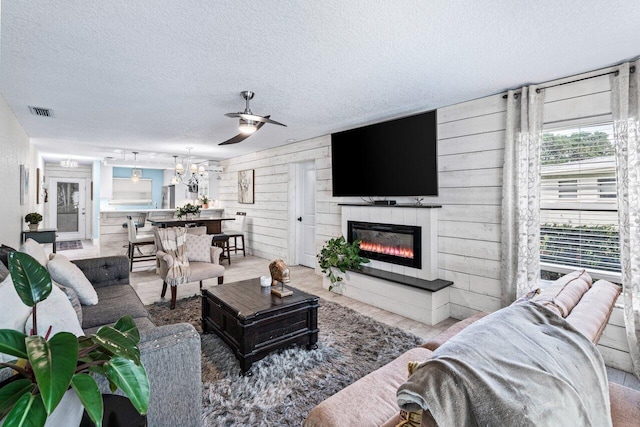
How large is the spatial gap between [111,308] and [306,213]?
4.01 meters

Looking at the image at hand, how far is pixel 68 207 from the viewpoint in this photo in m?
9.89

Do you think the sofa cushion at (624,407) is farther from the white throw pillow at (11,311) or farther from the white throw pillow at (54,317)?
the white throw pillow at (11,311)

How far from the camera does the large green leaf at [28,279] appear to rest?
33.9 inches

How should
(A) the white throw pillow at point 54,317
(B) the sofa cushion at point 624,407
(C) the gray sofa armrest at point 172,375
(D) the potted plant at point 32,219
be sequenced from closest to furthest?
1. (B) the sofa cushion at point 624,407
2. (A) the white throw pillow at point 54,317
3. (C) the gray sofa armrest at point 172,375
4. (D) the potted plant at point 32,219

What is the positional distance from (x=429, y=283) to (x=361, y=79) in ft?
7.36

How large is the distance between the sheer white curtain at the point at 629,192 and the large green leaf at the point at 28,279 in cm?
345

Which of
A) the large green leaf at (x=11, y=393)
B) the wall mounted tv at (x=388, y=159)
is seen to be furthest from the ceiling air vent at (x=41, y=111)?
the large green leaf at (x=11, y=393)

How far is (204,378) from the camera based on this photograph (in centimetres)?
227

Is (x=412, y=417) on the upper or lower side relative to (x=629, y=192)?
lower

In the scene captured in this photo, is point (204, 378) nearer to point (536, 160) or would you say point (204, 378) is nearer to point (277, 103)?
point (277, 103)

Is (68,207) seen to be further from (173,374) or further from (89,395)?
(89,395)

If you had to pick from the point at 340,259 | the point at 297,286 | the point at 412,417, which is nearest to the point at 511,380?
the point at 412,417

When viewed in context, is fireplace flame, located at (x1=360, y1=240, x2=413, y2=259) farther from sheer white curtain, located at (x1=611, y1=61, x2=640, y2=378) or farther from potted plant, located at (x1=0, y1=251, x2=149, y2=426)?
potted plant, located at (x1=0, y1=251, x2=149, y2=426)

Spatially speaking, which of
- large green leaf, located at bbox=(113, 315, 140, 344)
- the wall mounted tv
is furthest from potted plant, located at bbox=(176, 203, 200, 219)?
large green leaf, located at bbox=(113, 315, 140, 344)
